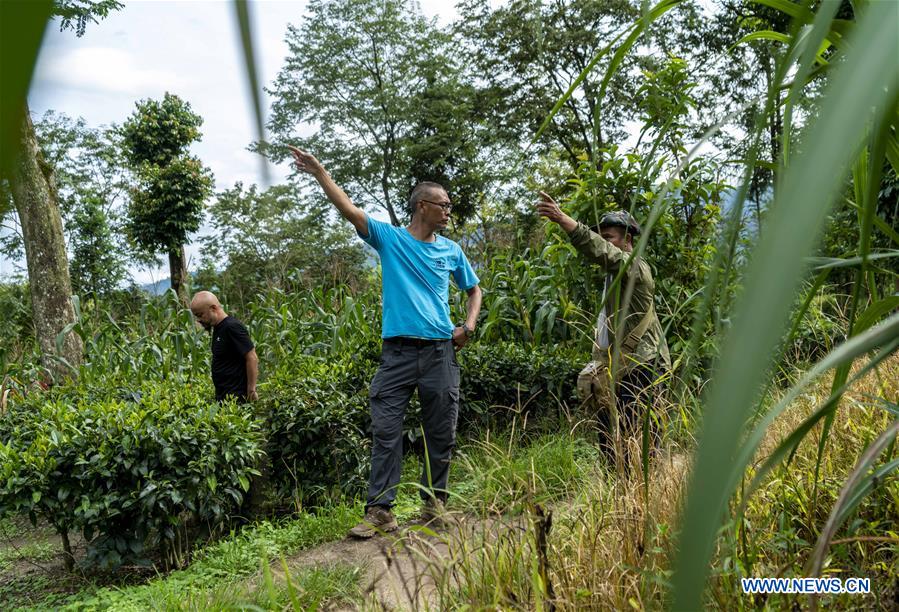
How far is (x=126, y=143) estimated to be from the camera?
72.7 feet

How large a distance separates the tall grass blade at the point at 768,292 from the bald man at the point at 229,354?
476cm

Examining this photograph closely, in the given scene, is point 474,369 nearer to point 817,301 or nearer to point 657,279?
point 657,279

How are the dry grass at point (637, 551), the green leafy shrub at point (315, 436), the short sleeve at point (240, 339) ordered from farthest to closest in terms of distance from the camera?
the short sleeve at point (240, 339)
the green leafy shrub at point (315, 436)
the dry grass at point (637, 551)

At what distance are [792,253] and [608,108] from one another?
23.5 metres

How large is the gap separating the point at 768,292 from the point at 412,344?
3376mm

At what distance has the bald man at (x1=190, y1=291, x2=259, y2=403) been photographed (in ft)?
15.5

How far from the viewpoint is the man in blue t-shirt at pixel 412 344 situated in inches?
136

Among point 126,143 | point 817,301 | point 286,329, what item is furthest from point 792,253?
point 126,143

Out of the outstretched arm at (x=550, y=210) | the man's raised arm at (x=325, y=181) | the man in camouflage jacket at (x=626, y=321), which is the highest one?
the man's raised arm at (x=325, y=181)

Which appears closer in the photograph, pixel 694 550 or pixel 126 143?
pixel 694 550

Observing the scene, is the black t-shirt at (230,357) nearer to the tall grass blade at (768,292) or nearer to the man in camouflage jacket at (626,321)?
the man in camouflage jacket at (626,321)

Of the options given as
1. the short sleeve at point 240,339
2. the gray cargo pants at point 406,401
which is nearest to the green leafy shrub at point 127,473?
the short sleeve at point 240,339

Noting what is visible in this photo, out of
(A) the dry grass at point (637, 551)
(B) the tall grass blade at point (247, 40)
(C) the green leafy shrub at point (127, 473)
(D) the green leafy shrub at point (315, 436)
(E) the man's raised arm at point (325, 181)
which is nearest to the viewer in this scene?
(B) the tall grass blade at point (247, 40)

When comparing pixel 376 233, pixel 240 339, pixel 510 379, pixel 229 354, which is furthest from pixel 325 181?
pixel 510 379
